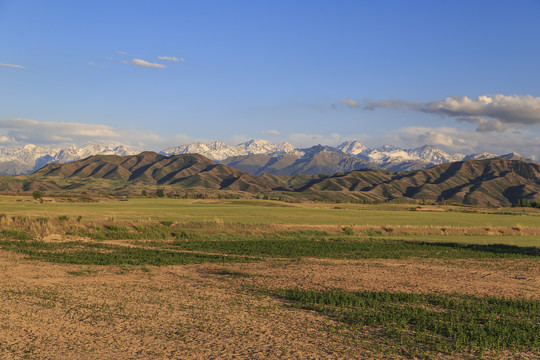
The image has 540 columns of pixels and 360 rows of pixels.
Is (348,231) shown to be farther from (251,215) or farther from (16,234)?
(16,234)

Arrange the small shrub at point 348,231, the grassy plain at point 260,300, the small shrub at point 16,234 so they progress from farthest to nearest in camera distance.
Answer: the small shrub at point 348,231
the small shrub at point 16,234
the grassy plain at point 260,300

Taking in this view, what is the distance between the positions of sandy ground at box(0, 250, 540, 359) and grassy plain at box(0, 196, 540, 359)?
0.08 m

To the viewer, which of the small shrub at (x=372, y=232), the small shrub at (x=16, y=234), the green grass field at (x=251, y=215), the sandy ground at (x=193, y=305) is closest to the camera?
the sandy ground at (x=193, y=305)

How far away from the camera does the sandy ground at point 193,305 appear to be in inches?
569

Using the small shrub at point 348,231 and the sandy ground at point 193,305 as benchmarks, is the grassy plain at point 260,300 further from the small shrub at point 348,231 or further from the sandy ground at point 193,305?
the small shrub at point 348,231

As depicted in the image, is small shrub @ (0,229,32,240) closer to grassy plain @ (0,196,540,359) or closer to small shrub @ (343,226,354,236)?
grassy plain @ (0,196,540,359)

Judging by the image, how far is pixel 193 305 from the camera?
20.3 meters

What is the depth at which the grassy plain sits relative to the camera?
14.8m

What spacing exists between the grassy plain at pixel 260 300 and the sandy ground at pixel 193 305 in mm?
78

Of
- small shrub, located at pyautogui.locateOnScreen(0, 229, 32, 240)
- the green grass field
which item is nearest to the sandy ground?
small shrub, located at pyautogui.locateOnScreen(0, 229, 32, 240)

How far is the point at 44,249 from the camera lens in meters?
37.9

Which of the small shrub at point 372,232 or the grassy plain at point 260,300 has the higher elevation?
the grassy plain at point 260,300

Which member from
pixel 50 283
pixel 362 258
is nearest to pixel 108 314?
pixel 50 283

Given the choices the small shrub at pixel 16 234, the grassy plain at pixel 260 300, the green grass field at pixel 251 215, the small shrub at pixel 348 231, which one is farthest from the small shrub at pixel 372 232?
the small shrub at pixel 16 234
